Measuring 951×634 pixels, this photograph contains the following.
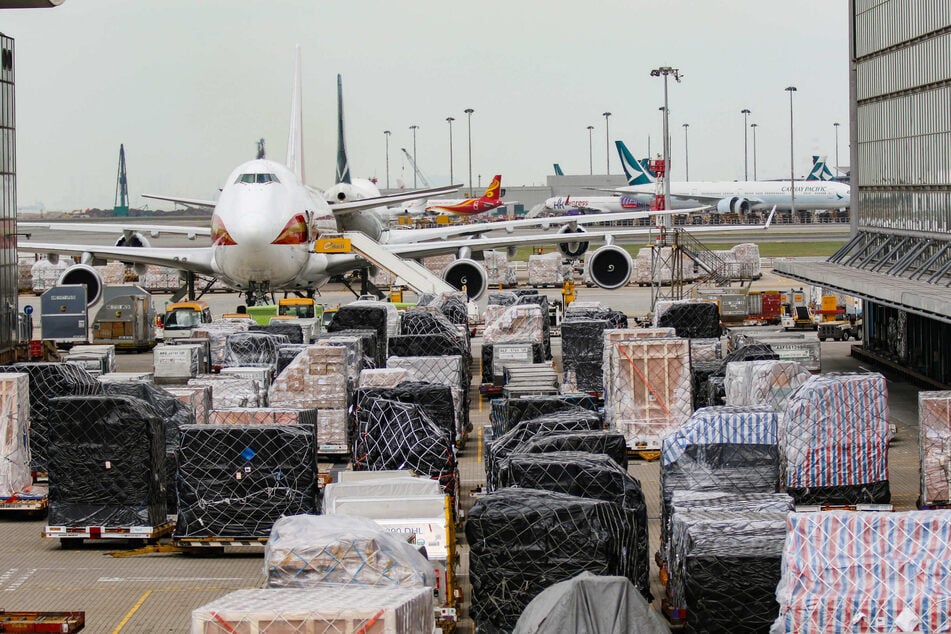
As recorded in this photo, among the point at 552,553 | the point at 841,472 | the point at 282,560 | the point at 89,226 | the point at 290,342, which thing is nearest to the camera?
the point at 282,560

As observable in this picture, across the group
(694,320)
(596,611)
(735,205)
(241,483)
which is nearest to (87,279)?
(694,320)

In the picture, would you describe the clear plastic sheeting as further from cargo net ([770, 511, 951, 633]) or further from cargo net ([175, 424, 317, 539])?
cargo net ([175, 424, 317, 539])

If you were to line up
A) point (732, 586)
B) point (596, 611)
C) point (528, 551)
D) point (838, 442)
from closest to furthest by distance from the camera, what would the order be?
point (596, 611), point (732, 586), point (528, 551), point (838, 442)

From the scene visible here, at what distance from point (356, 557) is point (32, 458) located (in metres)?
13.2

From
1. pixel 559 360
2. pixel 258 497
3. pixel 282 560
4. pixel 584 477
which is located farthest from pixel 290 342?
pixel 282 560

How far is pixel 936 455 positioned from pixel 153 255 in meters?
35.7

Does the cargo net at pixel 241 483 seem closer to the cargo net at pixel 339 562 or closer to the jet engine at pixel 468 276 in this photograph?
the cargo net at pixel 339 562

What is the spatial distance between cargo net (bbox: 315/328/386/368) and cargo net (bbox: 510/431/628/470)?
13.1 meters

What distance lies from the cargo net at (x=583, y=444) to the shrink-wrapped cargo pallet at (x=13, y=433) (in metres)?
8.36

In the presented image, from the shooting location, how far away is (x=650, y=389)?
28.8 meters

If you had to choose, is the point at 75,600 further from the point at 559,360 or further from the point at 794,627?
the point at 559,360

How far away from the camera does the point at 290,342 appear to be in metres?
38.1

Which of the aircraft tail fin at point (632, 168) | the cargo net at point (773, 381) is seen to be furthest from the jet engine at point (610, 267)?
the aircraft tail fin at point (632, 168)

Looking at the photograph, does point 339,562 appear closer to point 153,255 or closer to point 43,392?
point 43,392
